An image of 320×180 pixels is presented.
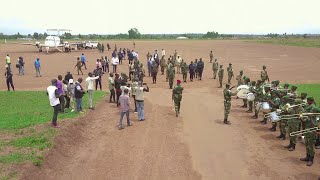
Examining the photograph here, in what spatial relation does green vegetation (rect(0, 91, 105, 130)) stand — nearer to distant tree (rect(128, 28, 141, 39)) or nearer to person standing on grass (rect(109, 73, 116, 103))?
person standing on grass (rect(109, 73, 116, 103))

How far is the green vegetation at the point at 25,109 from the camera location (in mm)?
13641

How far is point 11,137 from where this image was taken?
39.1 feet

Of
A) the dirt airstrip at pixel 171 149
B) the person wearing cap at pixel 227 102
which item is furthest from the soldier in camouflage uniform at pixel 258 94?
the person wearing cap at pixel 227 102

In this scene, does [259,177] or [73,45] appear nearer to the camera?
[259,177]

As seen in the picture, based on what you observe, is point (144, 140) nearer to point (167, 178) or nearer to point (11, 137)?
point (167, 178)

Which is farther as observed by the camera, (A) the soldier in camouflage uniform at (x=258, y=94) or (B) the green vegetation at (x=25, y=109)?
(A) the soldier in camouflage uniform at (x=258, y=94)

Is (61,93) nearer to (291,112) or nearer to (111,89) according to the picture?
(111,89)

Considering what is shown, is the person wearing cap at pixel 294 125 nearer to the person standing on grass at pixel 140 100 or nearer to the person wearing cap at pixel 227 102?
the person wearing cap at pixel 227 102

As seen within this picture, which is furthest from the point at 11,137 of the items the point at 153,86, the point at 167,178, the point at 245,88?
the point at 153,86

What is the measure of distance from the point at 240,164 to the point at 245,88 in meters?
8.10

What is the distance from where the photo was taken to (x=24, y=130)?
12.6m

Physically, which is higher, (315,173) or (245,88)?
(245,88)

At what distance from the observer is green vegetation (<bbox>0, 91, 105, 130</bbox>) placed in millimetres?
13641

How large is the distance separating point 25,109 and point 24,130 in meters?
4.47
